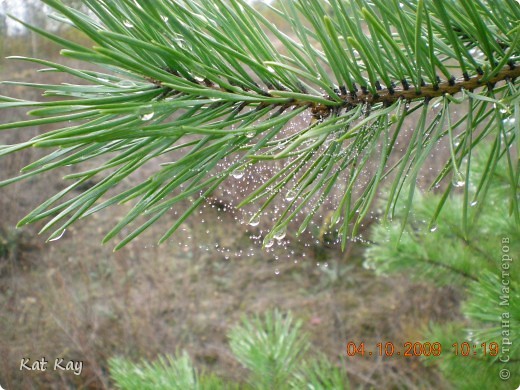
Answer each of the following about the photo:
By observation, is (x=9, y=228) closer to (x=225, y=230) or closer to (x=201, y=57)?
(x=225, y=230)

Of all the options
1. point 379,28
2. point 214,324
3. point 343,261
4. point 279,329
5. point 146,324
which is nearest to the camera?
point 379,28

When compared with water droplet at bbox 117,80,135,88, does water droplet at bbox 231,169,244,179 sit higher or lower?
lower

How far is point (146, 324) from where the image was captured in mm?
1896

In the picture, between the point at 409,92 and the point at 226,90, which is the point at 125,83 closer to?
the point at 226,90

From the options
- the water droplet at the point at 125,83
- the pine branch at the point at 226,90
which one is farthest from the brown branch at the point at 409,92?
the water droplet at the point at 125,83

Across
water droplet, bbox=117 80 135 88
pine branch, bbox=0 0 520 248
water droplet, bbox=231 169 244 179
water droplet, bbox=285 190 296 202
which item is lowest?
water droplet, bbox=285 190 296 202

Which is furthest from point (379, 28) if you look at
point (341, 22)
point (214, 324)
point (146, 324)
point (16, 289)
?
point (16, 289)

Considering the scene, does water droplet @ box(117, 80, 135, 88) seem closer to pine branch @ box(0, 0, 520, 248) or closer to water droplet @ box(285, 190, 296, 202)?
pine branch @ box(0, 0, 520, 248)

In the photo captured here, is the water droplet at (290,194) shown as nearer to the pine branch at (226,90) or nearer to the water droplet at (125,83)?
the pine branch at (226,90)

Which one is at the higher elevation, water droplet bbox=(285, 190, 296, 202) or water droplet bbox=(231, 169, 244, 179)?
water droplet bbox=(231, 169, 244, 179)

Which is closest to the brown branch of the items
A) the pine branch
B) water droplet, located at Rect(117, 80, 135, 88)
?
the pine branch

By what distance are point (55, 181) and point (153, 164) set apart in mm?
533

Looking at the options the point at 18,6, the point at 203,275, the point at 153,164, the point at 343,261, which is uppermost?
the point at 18,6

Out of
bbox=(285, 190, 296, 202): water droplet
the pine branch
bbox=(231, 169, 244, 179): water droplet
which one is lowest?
bbox=(285, 190, 296, 202): water droplet
